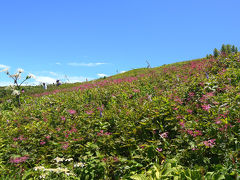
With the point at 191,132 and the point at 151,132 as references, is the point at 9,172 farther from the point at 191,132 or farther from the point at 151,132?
the point at 191,132

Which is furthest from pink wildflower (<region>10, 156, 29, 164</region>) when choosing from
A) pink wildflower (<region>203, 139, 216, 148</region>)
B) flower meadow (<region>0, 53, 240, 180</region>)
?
pink wildflower (<region>203, 139, 216, 148</region>)

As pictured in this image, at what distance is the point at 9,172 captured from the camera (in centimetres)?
388

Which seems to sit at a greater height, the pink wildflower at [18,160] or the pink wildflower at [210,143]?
the pink wildflower at [210,143]

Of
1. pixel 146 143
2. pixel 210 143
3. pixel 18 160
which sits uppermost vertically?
pixel 210 143

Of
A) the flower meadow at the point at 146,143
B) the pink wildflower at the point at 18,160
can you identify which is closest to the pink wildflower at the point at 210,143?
the flower meadow at the point at 146,143

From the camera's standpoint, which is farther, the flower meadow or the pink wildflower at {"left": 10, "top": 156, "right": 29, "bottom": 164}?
the pink wildflower at {"left": 10, "top": 156, "right": 29, "bottom": 164}

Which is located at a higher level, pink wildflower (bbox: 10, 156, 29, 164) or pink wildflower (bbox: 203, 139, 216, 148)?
pink wildflower (bbox: 203, 139, 216, 148)

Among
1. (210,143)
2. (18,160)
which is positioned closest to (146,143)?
(210,143)

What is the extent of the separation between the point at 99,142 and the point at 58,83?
21468mm

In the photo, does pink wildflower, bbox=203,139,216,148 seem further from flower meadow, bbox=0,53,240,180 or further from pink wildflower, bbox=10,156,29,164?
pink wildflower, bbox=10,156,29,164

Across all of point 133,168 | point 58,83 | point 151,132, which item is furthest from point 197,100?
point 58,83

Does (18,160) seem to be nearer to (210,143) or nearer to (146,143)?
(146,143)

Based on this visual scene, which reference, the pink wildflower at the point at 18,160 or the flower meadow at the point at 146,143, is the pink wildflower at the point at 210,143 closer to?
the flower meadow at the point at 146,143

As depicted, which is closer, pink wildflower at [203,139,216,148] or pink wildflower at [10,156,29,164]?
pink wildflower at [203,139,216,148]
